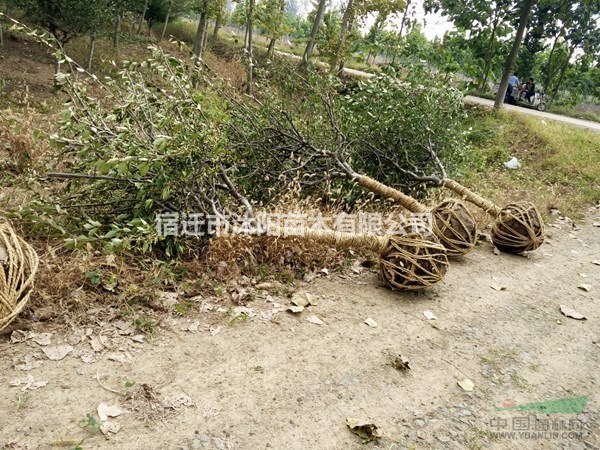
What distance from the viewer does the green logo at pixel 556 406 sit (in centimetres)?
280

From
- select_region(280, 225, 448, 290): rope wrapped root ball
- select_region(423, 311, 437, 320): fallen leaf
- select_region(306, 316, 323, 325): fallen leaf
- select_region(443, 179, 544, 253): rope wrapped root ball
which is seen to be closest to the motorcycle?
select_region(443, 179, 544, 253): rope wrapped root ball

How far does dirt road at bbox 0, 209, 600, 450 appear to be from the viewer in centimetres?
230

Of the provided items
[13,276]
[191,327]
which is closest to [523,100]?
[191,327]

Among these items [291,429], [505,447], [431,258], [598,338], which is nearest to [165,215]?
[291,429]

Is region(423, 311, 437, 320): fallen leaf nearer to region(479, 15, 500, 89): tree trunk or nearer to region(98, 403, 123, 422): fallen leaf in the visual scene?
region(98, 403, 123, 422): fallen leaf

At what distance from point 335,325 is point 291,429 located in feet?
3.74

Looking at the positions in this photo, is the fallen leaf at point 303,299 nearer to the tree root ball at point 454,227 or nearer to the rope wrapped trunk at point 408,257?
the rope wrapped trunk at point 408,257

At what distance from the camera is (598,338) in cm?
387

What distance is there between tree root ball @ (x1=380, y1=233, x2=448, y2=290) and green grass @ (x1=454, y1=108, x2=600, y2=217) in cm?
299

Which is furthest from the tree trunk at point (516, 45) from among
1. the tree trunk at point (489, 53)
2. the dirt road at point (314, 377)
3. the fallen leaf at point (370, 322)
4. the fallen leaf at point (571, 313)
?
the fallen leaf at point (370, 322)

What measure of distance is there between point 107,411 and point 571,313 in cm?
419

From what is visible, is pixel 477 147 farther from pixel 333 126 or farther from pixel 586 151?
pixel 333 126

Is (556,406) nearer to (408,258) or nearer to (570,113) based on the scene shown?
(408,258)

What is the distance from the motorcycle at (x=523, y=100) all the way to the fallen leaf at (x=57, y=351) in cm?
2069
